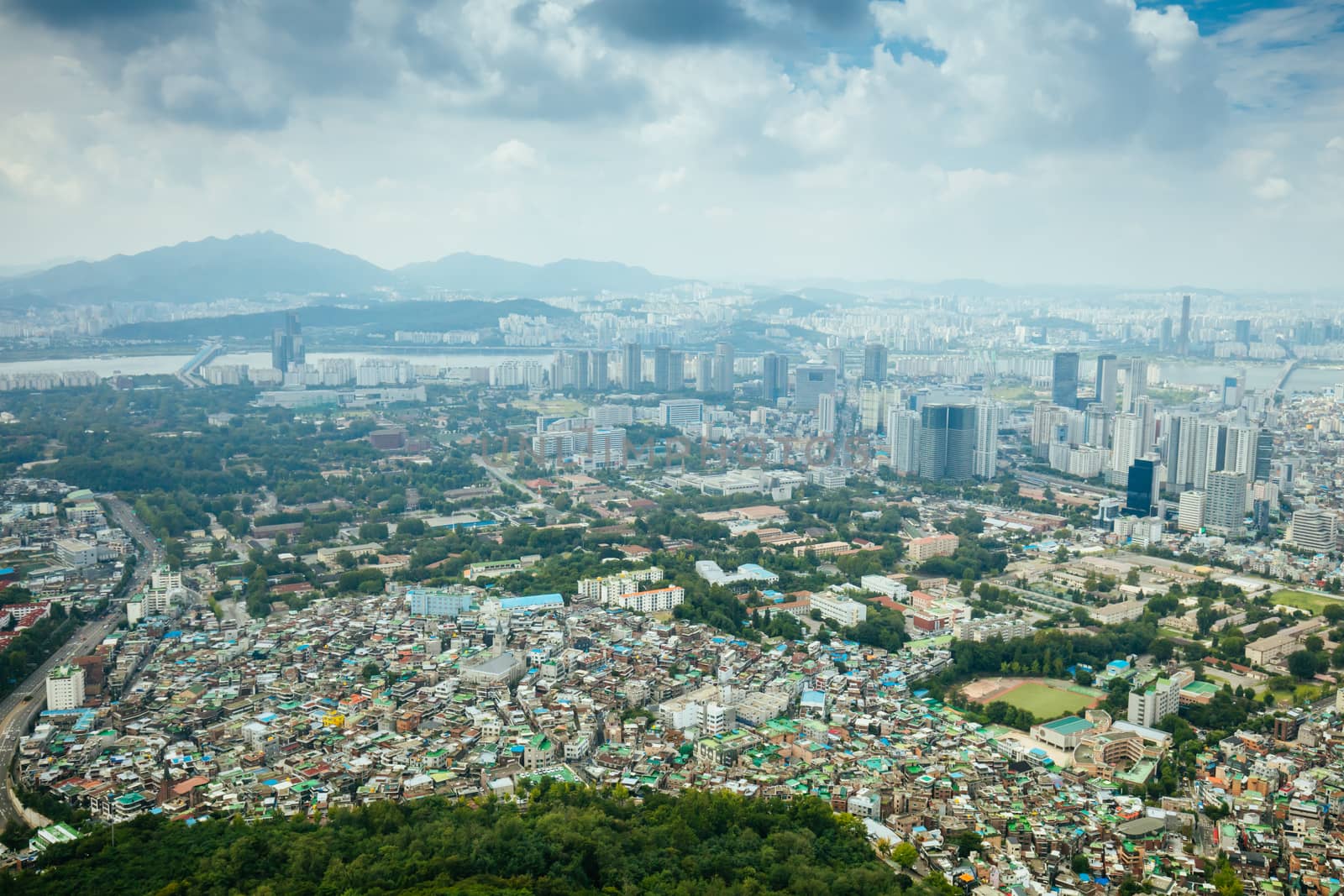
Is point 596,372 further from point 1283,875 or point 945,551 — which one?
point 1283,875

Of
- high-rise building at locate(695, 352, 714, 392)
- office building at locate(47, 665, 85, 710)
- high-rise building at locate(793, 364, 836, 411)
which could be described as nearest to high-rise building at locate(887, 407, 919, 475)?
high-rise building at locate(793, 364, 836, 411)

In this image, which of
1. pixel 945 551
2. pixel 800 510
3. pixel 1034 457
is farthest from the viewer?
pixel 1034 457

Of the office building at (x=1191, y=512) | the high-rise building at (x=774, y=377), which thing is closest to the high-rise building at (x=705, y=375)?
the high-rise building at (x=774, y=377)

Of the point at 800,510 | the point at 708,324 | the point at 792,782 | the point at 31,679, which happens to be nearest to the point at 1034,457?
the point at 800,510

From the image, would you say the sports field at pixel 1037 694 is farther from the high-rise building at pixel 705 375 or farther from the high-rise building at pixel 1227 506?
the high-rise building at pixel 705 375

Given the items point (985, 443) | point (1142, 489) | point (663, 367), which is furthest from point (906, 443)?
point (663, 367)
